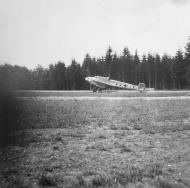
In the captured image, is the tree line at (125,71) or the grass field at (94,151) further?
the tree line at (125,71)

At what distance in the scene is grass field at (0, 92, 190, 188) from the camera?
19.0ft

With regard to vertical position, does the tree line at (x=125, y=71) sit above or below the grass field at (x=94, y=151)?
above

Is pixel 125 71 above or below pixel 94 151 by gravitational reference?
above

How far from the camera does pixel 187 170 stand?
21.1 feet

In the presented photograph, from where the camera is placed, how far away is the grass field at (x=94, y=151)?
19.0 feet

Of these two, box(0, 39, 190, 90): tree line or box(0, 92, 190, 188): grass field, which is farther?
box(0, 39, 190, 90): tree line

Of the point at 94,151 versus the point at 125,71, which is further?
the point at 125,71

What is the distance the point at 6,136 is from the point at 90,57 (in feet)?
256

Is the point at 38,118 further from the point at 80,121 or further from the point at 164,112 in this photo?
the point at 164,112

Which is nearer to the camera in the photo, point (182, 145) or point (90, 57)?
point (182, 145)

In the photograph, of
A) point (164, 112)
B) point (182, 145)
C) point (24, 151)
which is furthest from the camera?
point (164, 112)

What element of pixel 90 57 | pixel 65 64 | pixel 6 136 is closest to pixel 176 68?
pixel 90 57

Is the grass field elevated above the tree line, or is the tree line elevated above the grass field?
the tree line

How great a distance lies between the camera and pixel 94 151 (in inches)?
314
